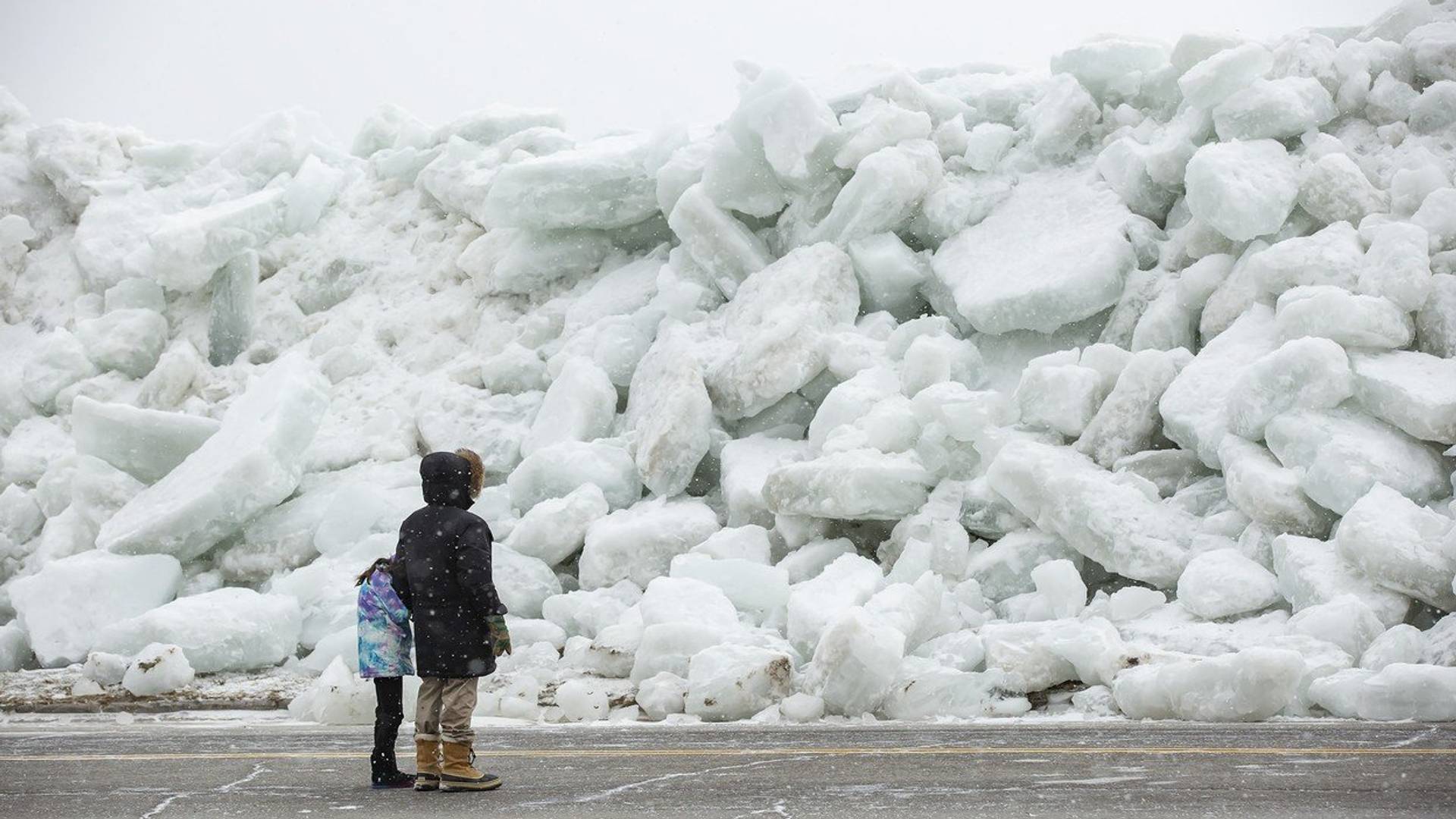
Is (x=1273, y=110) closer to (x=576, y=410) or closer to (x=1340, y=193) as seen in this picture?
(x=1340, y=193)

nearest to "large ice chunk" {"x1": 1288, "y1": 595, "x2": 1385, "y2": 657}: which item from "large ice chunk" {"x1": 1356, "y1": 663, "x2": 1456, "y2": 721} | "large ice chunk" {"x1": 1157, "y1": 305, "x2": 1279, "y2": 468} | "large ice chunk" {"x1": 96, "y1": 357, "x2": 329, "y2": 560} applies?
"large ice chunk" {"x1": 1356, "y1": 663, "x2": 1456, "y2": 721}

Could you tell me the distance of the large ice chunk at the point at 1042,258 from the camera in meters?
9.05

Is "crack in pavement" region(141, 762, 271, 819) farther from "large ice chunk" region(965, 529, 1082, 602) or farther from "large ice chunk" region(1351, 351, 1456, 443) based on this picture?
"large ice chunk" region(1351, 351, 1456, 443)

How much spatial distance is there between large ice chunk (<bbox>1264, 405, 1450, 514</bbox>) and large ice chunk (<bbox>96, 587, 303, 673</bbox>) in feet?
19.2

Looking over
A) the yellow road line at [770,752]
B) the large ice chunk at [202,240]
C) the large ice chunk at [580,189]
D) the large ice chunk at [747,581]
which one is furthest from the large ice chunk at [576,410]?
→ the yellow road line at [770,752]

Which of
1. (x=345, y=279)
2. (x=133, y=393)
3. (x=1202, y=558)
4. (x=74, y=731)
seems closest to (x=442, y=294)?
(x=345, y=279)

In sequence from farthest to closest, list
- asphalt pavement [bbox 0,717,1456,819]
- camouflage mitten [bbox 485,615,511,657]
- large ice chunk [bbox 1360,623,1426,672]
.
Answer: large ice chunk [bbox 1360,623,1426,672] < camouflage mitten [bbox 485,615,511,657] < asphalt pavement [bbox 0,717,1456,819]

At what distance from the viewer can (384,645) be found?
4.23 m

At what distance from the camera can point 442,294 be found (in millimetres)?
12555

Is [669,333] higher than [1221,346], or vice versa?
[669,333]

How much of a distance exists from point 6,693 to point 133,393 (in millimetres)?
4499

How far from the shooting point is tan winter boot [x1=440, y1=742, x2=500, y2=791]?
13.0 ft

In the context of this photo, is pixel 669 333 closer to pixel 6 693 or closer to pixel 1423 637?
pixel 6 693

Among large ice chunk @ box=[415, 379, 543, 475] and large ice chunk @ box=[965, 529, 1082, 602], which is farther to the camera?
large ice chunk @ box=[415, 379, 543, 475]
